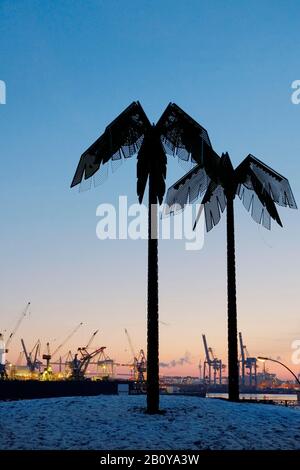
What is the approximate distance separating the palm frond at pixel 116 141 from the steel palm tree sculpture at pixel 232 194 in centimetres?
349

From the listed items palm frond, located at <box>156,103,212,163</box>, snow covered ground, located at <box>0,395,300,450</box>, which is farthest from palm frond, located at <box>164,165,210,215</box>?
snow covered ground, located at <box>0,395,300,450</box>

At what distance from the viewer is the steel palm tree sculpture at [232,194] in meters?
23.5

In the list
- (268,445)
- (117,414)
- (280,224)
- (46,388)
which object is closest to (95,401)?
(117,414)

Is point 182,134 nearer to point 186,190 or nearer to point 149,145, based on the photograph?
point 149,145

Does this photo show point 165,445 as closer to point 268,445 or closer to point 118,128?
point 268,445

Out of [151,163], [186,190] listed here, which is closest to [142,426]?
[151,163]

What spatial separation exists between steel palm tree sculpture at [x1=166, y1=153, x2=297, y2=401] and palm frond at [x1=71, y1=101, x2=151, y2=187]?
11.5ft

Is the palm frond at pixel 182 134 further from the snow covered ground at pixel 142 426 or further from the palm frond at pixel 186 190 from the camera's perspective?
the snow covered ground at pixel 142 426

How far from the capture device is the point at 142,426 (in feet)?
56.8

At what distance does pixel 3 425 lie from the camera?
17.8 m

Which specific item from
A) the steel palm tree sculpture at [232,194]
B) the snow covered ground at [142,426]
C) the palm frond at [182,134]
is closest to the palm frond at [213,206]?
the steel palm tree sculpture at [232,194]

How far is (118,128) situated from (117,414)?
11.8 m

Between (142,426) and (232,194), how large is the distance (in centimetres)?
1242

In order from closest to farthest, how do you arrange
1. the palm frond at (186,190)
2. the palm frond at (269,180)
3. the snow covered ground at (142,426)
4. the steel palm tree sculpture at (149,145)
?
the snow covered ground at (142,426) → the steel palm tree sculpture at (149,145) → the palm frond at (269,180) → the palm frond at (186,190)
